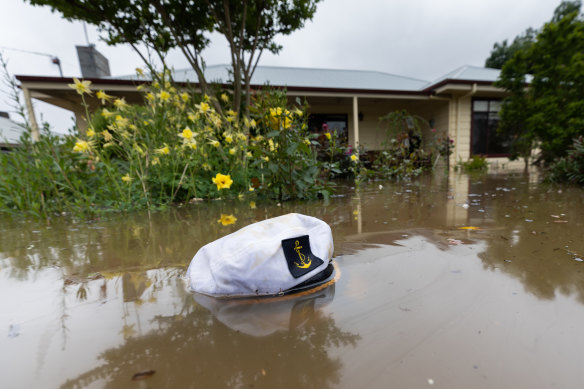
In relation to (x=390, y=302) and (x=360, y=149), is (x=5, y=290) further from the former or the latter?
(x=360, y=149)

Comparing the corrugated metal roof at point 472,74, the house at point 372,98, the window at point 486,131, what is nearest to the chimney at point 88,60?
the house at point 372,98

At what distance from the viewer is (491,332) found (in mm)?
639

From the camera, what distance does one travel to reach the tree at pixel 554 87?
4547 millimetres

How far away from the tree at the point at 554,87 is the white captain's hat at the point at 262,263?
6.07 m

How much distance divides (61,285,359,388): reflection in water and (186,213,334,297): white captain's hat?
0.07 metres

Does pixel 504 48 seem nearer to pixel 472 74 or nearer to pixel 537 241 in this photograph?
pixel 472 74

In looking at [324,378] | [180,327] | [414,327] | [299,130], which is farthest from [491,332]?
[299,130]

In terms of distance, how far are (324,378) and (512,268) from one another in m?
0.92

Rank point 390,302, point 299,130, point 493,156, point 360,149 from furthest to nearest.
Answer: point 493,156
point 360,149
point 299,130
point 390,302

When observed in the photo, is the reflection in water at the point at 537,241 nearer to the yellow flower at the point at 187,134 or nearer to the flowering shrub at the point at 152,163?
the flowering shrub at the point at 152,163

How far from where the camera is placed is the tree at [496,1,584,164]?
14.9ft

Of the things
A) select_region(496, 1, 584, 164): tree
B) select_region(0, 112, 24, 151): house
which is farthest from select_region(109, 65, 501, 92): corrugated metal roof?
select_region(0, 112, 24, 151): house

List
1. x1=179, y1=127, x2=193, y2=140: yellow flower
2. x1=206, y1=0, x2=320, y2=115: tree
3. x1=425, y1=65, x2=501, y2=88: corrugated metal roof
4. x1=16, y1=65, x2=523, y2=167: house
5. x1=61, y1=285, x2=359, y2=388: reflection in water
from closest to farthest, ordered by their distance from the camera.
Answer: x1=61, y1=285, x2=359, y2=388: reflection in water < x1=179, y1=127, x2=193, y2=140: yellow flower < x1=206, y1=0, x2=320, y2=115: tree < x1=16, y1=65, x2=523, y2=167: house < x1=425, y1=65, x2=501, y2=88: corrugated metal roof

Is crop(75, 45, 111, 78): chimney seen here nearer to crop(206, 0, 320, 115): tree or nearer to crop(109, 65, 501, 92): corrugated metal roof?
crop(109, 65, 501, 92): corrugated metal roof
